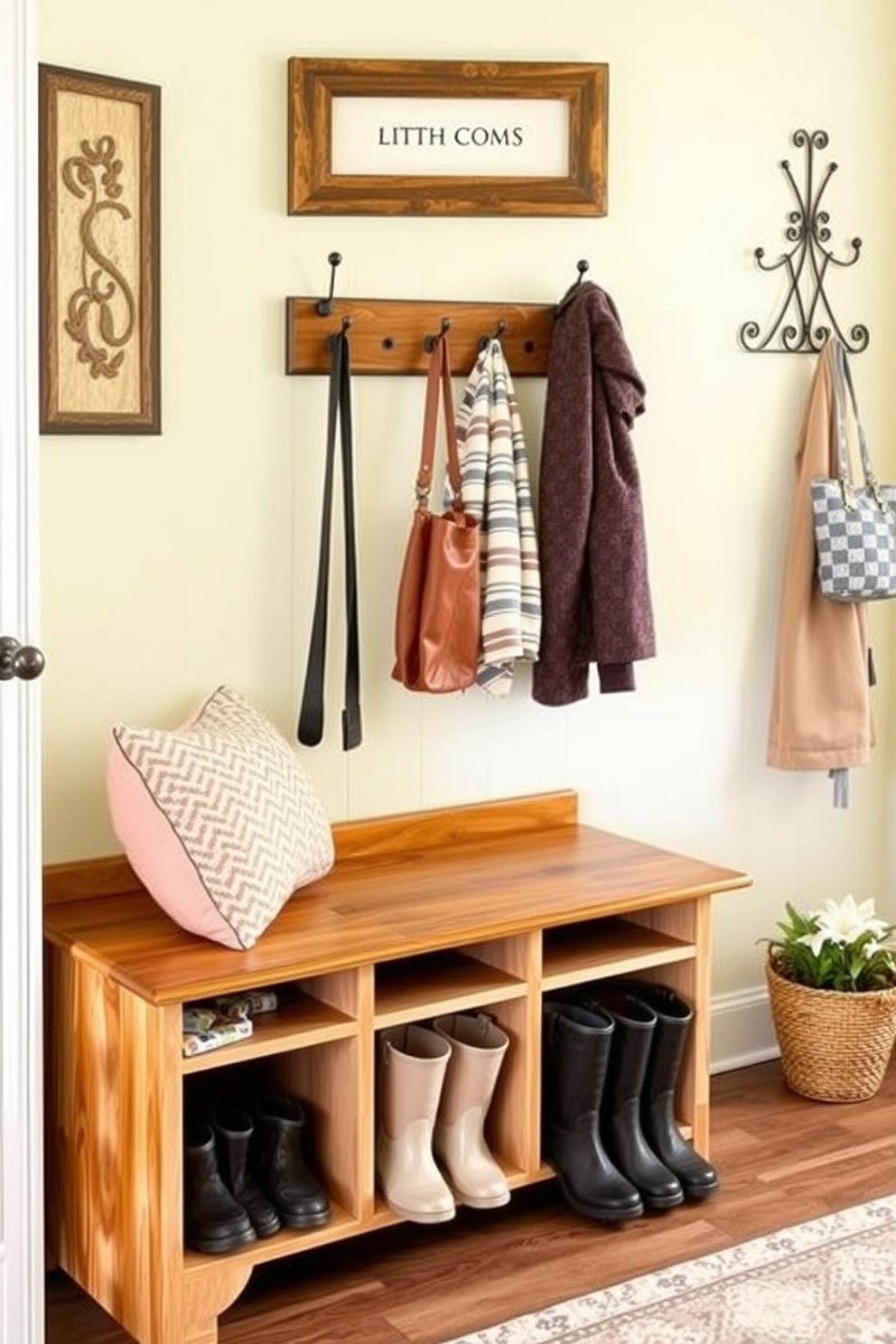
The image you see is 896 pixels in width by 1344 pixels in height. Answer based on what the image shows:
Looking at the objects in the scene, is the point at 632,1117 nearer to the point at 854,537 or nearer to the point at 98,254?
the point at 854,537

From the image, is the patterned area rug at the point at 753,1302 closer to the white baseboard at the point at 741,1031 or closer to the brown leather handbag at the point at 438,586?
the white baseboard at the point at 741,1031

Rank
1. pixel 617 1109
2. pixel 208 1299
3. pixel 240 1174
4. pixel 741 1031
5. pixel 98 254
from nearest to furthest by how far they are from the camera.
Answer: pixel 208 1299 → pixel 240 1174 → pixel 98 254 → pixel 617 1109 → pixel 741 1031

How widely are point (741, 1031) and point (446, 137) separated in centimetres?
182

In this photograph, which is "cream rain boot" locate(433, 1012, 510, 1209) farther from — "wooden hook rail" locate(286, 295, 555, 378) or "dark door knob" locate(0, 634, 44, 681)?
"wooden hook rail" locate(286, 295, 555, 378)

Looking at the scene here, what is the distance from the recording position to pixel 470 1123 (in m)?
3.05

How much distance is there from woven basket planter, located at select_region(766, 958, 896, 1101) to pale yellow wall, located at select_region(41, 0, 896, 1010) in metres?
0.24

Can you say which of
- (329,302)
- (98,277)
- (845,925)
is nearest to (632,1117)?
(845,925)

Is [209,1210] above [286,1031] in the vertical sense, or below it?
below

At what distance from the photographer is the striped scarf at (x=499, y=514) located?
3264 millimetres

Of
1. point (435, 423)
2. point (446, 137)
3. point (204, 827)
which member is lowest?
point (204, 827)

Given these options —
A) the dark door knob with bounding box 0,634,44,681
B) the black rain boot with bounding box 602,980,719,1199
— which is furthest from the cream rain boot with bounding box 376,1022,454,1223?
the dark door knob with bounding box 0,634,44,681

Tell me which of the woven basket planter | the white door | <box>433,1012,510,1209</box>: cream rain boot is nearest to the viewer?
the white door

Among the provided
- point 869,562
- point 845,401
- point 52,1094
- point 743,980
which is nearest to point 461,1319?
point 52,1094

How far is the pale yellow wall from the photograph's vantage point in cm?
302
